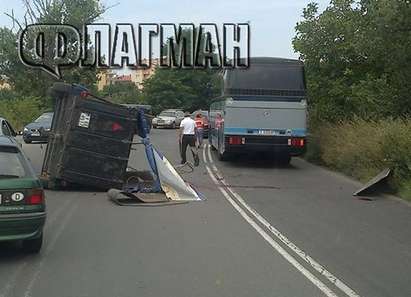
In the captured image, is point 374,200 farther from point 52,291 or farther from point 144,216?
point 52,291

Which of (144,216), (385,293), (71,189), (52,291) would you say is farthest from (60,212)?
(385,293)

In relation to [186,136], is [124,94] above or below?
above

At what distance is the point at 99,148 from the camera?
13547 mm

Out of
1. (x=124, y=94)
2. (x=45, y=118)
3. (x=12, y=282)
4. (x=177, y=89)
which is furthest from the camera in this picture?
(x=124, y=94)

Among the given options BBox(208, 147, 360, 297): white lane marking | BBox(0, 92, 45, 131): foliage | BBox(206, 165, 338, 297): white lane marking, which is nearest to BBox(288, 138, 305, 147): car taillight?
BBox(208, 147, 360, 297): white lane marking

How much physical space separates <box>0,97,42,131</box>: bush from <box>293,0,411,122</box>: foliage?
21.9 metres

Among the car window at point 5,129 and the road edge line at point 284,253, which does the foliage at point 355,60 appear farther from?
the car window at point 5,129

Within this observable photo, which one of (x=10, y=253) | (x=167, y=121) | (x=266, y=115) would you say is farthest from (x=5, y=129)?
(x=167, y=121)

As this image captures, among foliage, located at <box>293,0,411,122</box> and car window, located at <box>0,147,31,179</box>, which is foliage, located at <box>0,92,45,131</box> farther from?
car window, located at <box>0,147,31,179</box>

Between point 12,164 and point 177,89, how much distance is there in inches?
2581

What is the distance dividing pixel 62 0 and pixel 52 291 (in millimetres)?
47053

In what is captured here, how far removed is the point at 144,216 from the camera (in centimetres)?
1086

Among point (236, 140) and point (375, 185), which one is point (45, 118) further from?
point (375, 185)

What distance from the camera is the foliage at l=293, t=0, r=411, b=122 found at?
18.4m
